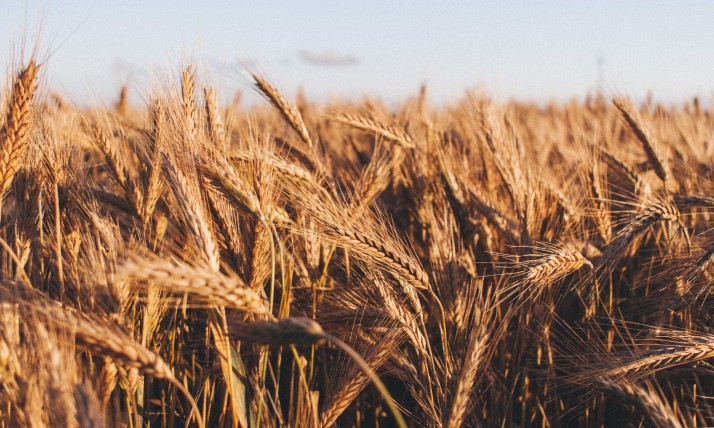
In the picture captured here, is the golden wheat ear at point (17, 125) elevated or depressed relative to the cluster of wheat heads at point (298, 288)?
elevated

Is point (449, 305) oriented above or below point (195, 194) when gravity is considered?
below

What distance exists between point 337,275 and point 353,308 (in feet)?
1.91

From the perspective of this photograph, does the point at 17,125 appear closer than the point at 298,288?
Yes

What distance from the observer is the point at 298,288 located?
7.36 ft

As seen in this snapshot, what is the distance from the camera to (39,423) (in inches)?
42.9

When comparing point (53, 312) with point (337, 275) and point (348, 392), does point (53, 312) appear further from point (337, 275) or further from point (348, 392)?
point (337, 275)

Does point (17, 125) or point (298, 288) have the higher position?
point (17, 125)

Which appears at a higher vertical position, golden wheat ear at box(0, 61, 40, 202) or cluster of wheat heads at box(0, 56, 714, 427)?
golden wheat ear at box(0, 61, 40, 202)

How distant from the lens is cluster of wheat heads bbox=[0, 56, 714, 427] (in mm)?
1308

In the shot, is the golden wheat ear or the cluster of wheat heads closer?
the cluster of wheat heads

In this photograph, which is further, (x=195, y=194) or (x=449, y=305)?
(x=449, y=305)

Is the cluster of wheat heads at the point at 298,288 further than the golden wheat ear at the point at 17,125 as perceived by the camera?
No

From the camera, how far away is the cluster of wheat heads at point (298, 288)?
1.31 meters

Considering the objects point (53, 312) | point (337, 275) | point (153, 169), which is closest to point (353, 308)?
point (337, 275)
